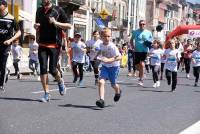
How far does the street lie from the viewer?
8.61 metres

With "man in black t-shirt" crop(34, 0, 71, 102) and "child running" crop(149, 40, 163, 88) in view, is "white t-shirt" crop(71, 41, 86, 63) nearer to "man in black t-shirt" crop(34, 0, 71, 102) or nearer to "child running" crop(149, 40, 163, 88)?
"child running" crop(149, 40, 163, 88)

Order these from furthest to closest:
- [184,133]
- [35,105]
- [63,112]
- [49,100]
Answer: [49,100] < [35,105] < [63,112] < [184,133]

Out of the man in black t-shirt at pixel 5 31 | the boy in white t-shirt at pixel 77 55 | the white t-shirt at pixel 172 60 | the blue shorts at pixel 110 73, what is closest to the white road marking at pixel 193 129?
the blue shorts at pixel 110 73

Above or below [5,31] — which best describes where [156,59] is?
below

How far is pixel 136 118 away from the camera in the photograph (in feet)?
33.1

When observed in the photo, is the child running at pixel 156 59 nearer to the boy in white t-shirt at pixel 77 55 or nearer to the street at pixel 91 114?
the boy in white t-shirt at pixel 77 55

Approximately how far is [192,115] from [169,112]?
18.5 inches

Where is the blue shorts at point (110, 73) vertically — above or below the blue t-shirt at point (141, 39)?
below

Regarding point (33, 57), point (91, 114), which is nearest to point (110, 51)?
point (91, 114)

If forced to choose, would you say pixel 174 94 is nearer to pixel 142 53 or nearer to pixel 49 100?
pixel 142 53

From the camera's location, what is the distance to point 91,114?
403 inches

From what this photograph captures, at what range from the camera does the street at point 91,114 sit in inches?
339

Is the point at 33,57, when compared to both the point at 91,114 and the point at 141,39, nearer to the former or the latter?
the point at 141,39

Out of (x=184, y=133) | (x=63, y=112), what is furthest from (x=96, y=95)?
(x=184, y=133)
